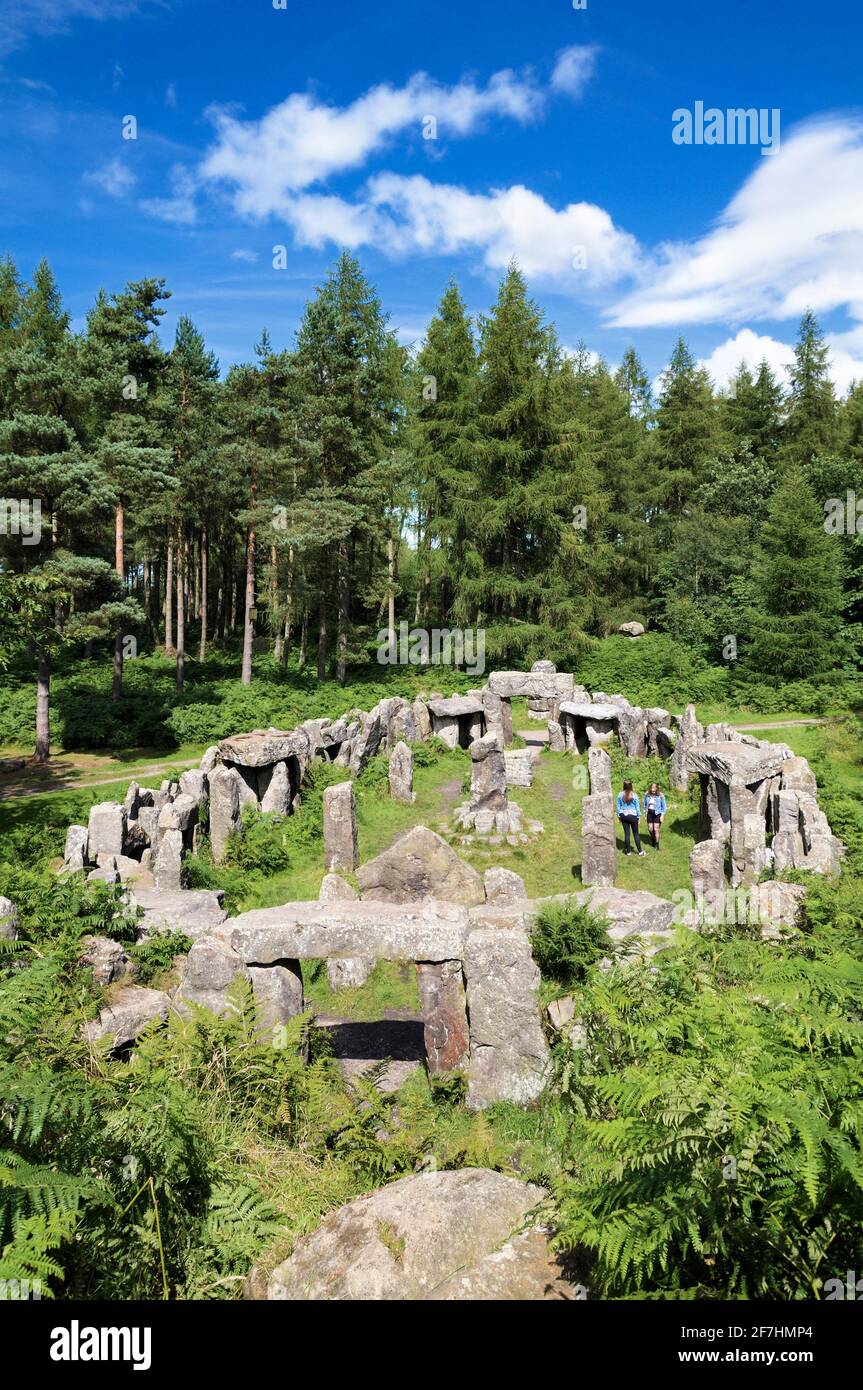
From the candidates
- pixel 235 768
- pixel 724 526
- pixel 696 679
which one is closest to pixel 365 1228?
pixel 235 768

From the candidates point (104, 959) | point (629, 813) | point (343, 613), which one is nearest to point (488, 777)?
point (629, 813)

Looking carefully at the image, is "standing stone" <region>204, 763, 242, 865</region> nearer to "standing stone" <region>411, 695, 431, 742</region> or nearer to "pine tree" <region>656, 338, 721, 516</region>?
"standing stone" <region>411, 695, 431, 742</region>

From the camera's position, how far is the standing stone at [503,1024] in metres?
6.57

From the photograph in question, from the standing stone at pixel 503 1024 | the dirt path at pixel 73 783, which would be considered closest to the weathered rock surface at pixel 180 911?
the standing stone at pixel 503 1024

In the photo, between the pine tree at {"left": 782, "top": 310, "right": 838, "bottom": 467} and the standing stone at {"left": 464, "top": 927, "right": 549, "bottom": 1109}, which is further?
the pine tree at {"left": 782, "top": 310, "right": 838, "bottom": 467}

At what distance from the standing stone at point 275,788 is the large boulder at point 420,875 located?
430cm

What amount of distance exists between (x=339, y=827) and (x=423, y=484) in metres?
23.6

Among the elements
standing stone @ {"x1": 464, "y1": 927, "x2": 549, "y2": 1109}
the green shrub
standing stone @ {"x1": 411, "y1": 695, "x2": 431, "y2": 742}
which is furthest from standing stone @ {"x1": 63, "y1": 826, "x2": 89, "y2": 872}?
standing stone @ {"x1": 411, "y1": 695, "x2": 431, "y2": 742}

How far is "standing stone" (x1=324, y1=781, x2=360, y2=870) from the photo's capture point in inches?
526

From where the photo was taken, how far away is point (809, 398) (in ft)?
143

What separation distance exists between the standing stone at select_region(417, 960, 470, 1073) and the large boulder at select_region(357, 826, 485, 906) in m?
4.01

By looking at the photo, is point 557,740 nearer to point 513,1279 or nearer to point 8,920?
point 8,920

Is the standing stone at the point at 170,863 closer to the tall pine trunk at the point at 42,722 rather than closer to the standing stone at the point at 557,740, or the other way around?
the tall pine trunk at the point at 42,722
